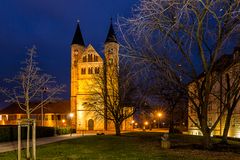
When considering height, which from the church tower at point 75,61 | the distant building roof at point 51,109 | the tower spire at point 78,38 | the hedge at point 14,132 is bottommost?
the hedge at point 14,132

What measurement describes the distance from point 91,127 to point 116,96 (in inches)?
1450

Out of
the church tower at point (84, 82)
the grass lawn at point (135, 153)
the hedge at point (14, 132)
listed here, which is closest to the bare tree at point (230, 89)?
the grass lawn at point (135, 153)

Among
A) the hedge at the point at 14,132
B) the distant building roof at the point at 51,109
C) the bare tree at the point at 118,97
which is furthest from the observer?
the distant building roof at the point at 51,109

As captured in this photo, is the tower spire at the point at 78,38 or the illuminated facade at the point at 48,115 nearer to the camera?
the illuminated facade at the point at 48,115

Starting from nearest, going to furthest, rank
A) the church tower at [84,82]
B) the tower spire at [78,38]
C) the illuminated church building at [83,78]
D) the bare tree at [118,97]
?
1. the bare tree at [118,97]
2. the church tower at [84,82]
3. the illuminated church building at [83,78]
4. the tower spire at [78,38]

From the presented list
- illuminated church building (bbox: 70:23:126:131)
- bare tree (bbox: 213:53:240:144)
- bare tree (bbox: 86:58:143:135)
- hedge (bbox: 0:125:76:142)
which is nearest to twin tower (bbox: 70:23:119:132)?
illuminated church building (bbox: 70:23:126:131)

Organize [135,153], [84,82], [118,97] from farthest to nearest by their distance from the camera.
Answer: [84,82], [118,97], [135,153]

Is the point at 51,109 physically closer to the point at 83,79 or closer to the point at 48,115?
the point at 48,115

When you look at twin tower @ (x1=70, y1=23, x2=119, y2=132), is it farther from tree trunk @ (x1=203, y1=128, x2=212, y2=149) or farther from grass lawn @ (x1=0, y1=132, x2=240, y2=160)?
tree trunk @ (x1=203, y1=128, x2=212, y2=149)

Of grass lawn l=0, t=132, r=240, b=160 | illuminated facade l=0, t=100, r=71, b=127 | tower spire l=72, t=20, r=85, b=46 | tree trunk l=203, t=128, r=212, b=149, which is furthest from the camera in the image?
tower spire l=72, t=20, r=85, b=46

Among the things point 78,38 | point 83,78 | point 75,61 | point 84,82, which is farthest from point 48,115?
point 78,38

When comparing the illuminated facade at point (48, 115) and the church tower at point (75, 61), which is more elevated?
the church tower at point (75, 61)

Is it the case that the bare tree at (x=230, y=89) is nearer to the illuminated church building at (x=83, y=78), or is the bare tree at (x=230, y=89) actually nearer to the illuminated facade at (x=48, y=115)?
the illuminated church building at (x=83, y=78)

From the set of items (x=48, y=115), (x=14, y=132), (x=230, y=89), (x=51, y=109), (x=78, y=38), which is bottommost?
(x=14, y=132)
